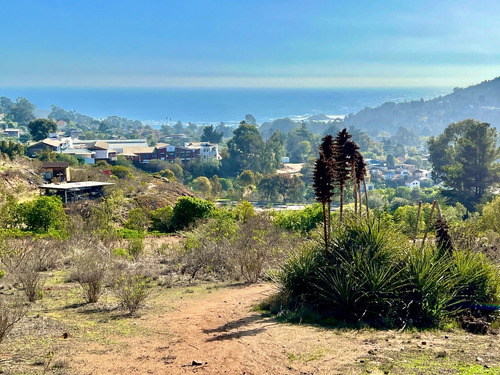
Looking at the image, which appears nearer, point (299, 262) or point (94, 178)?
point (299, 262)

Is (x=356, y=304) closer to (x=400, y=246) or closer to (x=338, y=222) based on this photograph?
(x=400, y=246)

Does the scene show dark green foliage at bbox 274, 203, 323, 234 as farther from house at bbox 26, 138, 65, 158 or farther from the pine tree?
house at bbox 26, 138, 65, 158

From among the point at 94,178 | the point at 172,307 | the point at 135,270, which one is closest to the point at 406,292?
the point at 172,307

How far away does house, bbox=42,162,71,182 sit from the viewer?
129 feet

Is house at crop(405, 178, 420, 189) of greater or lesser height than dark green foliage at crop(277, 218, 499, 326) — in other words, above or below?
below

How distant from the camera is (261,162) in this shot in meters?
92.1

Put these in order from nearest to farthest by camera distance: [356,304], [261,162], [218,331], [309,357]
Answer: [309,357], [218,331], [356,304], [261,162]

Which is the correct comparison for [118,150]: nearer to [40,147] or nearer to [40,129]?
[40,129]

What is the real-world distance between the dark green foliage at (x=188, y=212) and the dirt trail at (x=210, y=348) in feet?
55.0

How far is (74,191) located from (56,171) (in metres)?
8.20

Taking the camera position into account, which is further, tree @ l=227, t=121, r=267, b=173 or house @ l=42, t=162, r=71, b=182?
tree @ l=227, t=121, r=267, b=173

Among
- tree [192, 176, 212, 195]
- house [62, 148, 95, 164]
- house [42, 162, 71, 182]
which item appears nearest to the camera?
house [42, 162, 71, 182]

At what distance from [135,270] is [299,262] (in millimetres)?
4990

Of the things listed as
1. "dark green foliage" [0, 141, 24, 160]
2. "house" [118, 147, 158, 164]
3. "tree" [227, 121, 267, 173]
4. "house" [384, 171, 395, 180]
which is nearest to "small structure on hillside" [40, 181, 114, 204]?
"dark green foliage" [0, 141, 24, 160]
